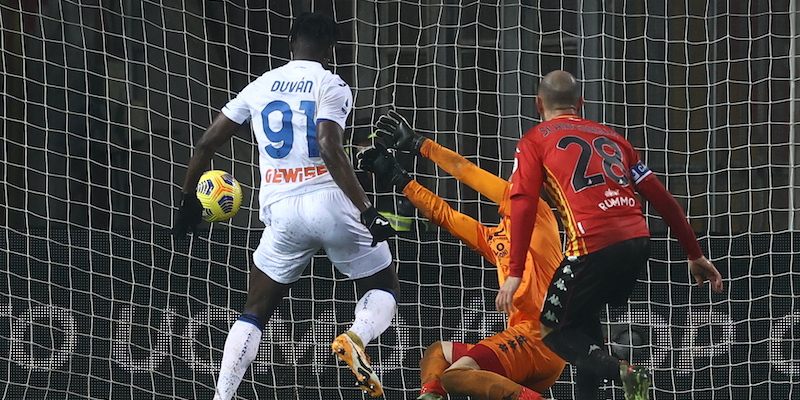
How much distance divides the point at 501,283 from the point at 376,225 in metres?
0.63

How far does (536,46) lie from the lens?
690cm

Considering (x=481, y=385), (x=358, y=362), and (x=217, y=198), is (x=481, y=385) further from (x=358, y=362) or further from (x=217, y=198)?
(x=217, y=198)

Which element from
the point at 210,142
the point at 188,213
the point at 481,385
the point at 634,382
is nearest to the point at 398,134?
the point at 210,142

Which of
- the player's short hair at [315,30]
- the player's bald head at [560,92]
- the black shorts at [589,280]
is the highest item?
the player's short hair at [315,30]

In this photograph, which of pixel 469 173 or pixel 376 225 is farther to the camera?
pixel 469 173

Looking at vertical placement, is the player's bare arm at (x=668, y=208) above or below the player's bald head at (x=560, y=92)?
below

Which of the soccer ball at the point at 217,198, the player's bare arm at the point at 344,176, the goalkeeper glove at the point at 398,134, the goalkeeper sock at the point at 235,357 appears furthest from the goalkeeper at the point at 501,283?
the goalkeeper sock at the point at 235,357

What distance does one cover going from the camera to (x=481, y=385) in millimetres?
4270

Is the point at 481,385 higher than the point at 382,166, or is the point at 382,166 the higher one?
the point at 382,166

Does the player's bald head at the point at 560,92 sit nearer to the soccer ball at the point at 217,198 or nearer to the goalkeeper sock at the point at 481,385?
the goalkeeper sock at the point at 481,385

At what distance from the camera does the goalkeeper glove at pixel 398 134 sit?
494cm

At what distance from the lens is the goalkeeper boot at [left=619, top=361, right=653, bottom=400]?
384 centimetres

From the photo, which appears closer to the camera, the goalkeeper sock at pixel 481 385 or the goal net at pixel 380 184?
the goalkeeper sock at pixel 481 385

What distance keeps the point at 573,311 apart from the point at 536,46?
3272 millimetres
